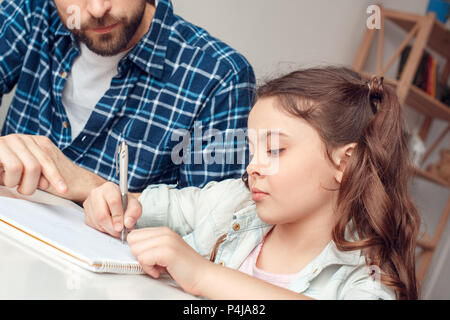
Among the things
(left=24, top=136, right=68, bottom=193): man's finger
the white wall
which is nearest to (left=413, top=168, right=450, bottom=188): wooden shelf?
the white wall

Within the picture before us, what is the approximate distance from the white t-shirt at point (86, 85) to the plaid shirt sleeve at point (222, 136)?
31 cm

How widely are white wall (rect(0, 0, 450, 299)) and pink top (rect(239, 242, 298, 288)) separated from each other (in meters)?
0.65

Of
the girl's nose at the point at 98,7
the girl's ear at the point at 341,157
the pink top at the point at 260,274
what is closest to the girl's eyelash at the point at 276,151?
the girl's ear at the point at 341,157

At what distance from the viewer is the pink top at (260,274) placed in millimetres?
825

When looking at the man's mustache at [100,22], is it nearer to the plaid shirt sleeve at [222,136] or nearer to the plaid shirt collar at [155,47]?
the plaid shirt collar at [155,47]

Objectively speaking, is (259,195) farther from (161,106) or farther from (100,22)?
(100,22)

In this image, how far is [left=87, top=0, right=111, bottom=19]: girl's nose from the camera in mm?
1154

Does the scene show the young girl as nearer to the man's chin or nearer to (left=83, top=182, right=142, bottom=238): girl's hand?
(left=83, top=182, right=142, bottom=238): girl's hand

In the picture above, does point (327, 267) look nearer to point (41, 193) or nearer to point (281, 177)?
point (281, 177)

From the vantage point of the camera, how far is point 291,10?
2.11 m

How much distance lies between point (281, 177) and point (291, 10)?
1.51 meters

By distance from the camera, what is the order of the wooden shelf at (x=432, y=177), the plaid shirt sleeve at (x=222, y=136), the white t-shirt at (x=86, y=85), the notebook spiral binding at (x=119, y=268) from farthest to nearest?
1. the wooden shelf at (x=432, y=177)
2. the white t-shirt at (x=86, y=85)
3. the plaid shirt sleeve at (x=222, y=136)
4. the notebook spiral binding at (x=119, y=268)

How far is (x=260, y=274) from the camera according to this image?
2.83 feet
